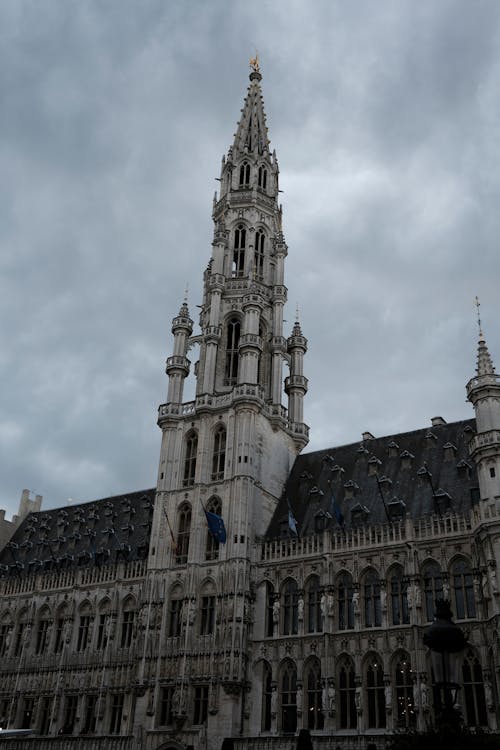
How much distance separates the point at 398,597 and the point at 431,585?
2.31 metres

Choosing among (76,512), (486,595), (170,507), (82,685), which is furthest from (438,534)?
(76,512)

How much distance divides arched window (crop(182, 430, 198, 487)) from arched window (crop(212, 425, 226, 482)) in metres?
1.89

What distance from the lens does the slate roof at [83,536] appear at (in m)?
66.3

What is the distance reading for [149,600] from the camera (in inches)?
2195

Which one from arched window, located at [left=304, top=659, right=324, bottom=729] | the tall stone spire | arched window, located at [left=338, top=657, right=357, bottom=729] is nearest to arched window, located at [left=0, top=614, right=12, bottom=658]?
arched window, located at [left=304, top=659, right=324, bottom=729]

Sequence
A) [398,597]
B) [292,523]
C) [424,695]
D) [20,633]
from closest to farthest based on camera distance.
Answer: [424,695] < [398,597] < [292,523] < [20,633]

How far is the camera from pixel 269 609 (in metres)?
53.2

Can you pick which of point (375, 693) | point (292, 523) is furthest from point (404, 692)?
point (292, 523)

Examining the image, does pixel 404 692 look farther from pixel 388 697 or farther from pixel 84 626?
pixel 84 626

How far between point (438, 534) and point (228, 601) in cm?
1515

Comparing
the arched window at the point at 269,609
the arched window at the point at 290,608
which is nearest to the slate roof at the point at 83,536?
the arched window at the point at 269,609

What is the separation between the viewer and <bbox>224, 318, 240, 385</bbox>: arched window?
6525 cm

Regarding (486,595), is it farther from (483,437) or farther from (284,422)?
(284,422)

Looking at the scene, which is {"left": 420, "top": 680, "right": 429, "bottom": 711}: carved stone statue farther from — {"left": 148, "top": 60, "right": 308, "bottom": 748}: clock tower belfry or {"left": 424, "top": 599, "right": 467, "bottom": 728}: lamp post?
{"left": 424, "top": 599, "right": 467, "bottom": 728}: lamp post
